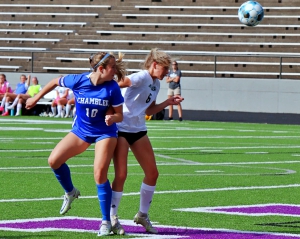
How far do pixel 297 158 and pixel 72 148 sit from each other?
8.94 meters

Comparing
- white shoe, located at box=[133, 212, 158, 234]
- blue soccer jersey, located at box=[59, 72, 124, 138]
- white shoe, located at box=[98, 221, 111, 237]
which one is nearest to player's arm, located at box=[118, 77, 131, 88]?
blue soccer jersey, located at box=[59, 72, 124, 138]

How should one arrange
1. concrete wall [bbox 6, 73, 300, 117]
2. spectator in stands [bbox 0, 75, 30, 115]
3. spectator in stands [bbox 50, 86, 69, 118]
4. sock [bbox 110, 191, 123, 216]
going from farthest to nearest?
concrete wall [bbox 6, 73, 300, 117]
spectator in stands [bbox 0, 75, 30, 115]
spectator in stands [bbox 50, 86, 69, 118]
sock [bbox 110, 191, 123, 216]

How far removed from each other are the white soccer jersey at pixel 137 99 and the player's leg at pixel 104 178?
1.44ft

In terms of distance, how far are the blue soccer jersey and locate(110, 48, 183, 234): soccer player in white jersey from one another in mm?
256

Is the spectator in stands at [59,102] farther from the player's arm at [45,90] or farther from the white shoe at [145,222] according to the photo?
the white shoe at [145,222]

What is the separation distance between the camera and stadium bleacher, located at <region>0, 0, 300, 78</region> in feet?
115

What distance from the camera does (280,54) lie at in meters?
34.7

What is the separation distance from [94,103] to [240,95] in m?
26.5

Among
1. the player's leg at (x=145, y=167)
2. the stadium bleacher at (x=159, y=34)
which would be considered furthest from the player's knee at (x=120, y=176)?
the stadium bleacher at (x=159, y=34)

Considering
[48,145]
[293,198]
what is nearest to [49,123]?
[48,145]

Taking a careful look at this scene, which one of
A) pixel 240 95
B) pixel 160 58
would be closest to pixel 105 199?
pixel 160 58

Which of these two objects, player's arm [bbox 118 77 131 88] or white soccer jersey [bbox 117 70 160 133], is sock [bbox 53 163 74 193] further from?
player's arm [bbox 118 77 131 88]

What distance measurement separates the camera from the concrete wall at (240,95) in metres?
33.0

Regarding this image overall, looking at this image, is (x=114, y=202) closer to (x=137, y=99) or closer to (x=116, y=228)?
(x=116, y=228)
